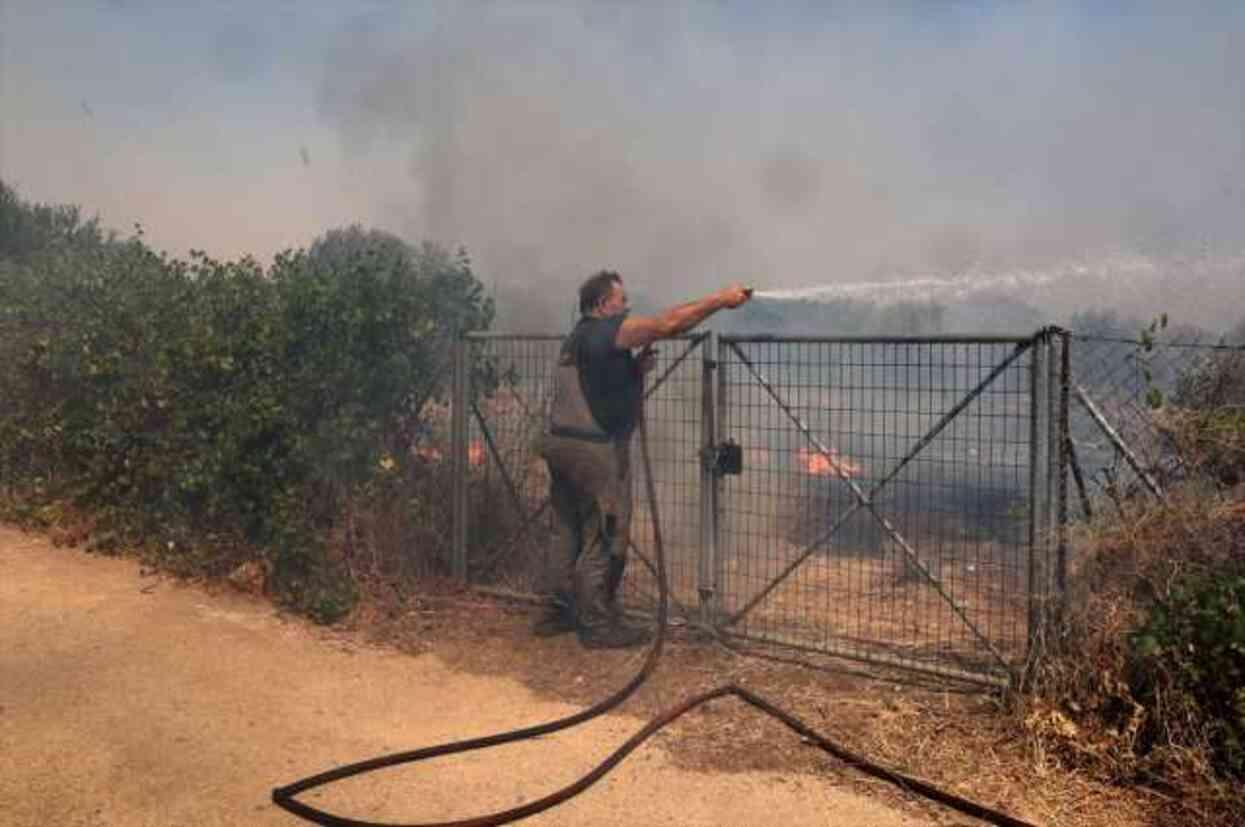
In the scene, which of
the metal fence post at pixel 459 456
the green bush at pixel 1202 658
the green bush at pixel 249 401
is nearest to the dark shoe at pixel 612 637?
the metal fence post at pixel 459 456

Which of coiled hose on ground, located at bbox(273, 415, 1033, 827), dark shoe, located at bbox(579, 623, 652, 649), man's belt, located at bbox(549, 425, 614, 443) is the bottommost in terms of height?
coiled hose on ground, located at bbox(273, 415, 1033, 827)

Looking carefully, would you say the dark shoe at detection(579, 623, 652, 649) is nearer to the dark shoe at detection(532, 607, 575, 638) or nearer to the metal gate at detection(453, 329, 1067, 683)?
the dark shoe at detection(532, 607, 575, 638)

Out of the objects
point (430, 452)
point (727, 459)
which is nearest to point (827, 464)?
point (727, 459)

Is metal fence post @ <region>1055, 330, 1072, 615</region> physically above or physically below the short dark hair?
below

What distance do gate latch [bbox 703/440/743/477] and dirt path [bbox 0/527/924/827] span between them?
1.59 metres

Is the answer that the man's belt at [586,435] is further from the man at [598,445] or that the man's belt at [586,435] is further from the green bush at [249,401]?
the green bush at [249,401]

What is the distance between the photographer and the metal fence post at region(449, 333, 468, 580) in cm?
682

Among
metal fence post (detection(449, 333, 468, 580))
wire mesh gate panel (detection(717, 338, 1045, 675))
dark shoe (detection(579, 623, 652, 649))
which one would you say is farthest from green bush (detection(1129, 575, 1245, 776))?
metal fence post (detection(449, 333, 468, 580))

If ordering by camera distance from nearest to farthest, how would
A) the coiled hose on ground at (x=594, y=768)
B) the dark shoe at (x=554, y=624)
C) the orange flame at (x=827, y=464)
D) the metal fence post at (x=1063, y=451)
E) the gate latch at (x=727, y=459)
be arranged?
the coiled hose on ground at (x=594, y=768) → the metal fence post at (x=1063, y=451) → the orange flame at (x=827, y=464) → the gate latch at (x=727, y=459) → the dark shoe at (x=554, y=624)

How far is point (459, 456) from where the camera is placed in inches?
271

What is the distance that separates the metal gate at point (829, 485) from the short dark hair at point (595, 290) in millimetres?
460

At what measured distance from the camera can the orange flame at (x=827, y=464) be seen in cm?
555

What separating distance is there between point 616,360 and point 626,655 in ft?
5.48

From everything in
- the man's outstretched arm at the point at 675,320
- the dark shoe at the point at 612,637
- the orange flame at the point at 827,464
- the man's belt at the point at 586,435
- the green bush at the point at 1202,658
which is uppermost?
the man's outstretched arm at the point at 675,320
